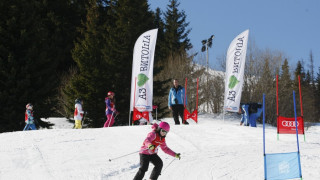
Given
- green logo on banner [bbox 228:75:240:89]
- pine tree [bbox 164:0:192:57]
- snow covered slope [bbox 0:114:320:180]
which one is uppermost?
pine tree [bbox 164:0:192:57]

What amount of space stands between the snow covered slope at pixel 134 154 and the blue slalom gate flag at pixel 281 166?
1264 mm

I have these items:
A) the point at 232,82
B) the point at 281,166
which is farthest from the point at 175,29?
the point at 281,166

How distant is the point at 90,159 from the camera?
344 inches

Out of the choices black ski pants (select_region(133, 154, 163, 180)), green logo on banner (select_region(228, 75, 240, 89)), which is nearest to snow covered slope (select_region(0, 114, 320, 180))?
black ski pants (select_region(133, 154, 163, 180))

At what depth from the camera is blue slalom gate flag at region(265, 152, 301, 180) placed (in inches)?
234

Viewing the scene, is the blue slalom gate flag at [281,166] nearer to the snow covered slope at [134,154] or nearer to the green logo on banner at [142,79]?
the snow covered slope at [134,154]

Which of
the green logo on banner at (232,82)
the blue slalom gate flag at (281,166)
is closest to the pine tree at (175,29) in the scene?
the green logo on banner at (232,82)

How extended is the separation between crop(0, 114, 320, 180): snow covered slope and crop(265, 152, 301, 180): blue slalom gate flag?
1.26m

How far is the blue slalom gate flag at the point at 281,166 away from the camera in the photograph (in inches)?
234

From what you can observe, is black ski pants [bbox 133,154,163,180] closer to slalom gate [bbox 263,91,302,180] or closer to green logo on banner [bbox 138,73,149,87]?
slalom gate [bbox 263,91,302,180]

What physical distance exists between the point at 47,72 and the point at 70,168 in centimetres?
1363

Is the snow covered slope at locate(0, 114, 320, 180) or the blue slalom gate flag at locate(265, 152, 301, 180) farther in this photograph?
the snow covered slope at locate(0, 114, 320, 180)

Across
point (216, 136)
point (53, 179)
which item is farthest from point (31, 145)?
point (216, 136)

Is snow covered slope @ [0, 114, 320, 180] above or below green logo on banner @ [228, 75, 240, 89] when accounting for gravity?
below
